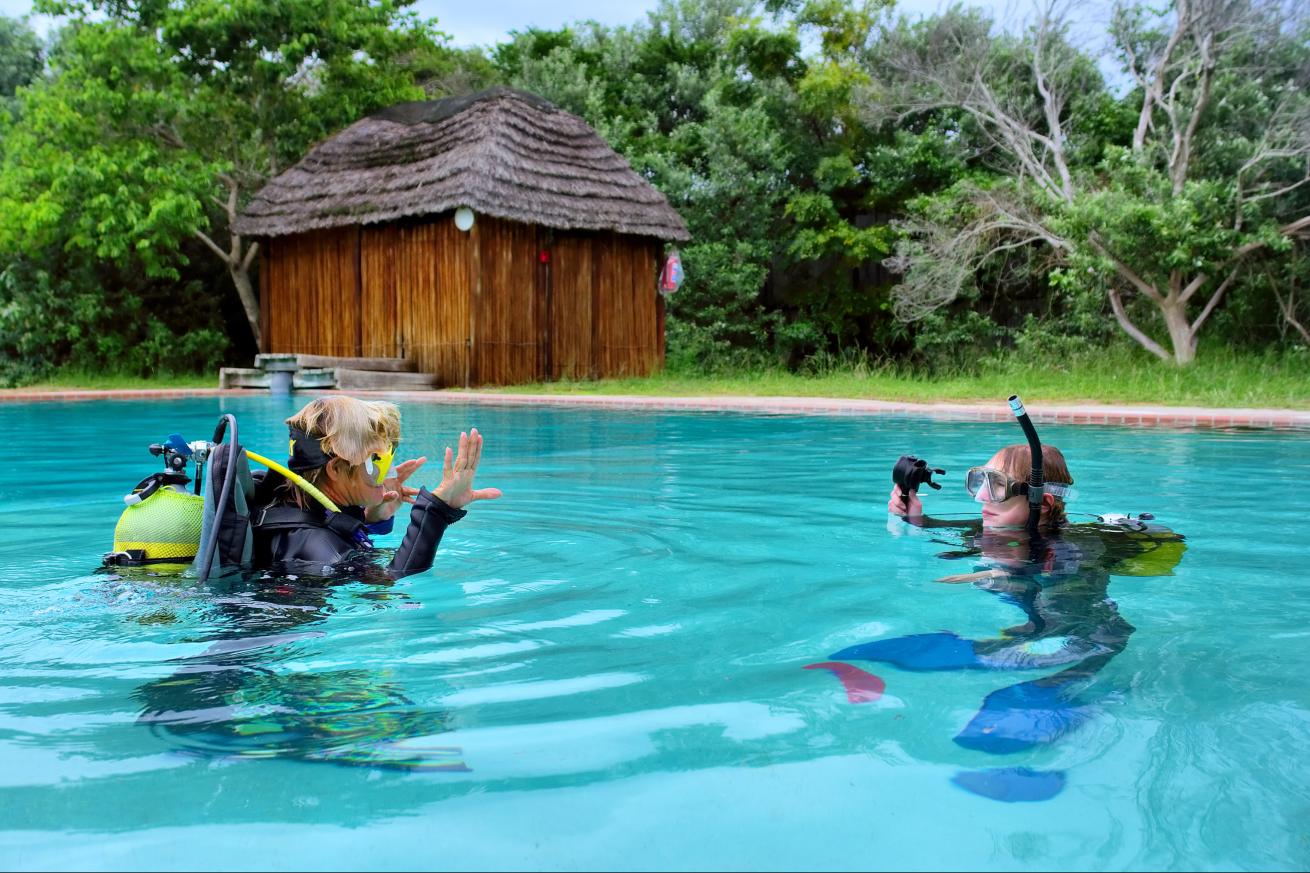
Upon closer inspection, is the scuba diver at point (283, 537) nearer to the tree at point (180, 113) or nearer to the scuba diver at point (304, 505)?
the scuba diver at point (304, 505)

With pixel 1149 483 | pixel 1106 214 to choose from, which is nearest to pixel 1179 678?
pixel 1149 483

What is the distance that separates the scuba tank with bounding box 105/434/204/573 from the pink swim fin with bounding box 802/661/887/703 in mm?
2024

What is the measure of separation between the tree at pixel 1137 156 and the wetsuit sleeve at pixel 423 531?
12715 millimetres

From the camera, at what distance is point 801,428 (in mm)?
10633

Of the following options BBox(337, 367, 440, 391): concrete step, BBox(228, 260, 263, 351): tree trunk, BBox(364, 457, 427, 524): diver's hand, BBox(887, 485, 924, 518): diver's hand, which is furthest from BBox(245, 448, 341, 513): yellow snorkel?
BBox(228, 260, 263, 351): tree trunk

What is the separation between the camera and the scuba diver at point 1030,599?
2752mm

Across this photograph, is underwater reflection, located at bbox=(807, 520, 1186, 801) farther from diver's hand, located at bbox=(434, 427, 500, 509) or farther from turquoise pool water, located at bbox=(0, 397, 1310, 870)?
diver's hand, located at bbox=(434, 427, 500, 509)

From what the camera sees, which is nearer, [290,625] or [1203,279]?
[290,625]

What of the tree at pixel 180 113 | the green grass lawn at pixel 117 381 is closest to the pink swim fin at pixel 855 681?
the green grass lawn at pixel 117 381

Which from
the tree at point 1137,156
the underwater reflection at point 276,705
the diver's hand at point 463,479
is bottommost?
the underwater reflection at point 276,705

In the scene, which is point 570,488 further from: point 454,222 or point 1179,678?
point 454,222

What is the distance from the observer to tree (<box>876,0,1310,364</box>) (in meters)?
14.3

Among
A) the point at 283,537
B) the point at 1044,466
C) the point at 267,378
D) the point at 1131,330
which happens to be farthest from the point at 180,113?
the point at 1044,466

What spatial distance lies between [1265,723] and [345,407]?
280 centimetres
